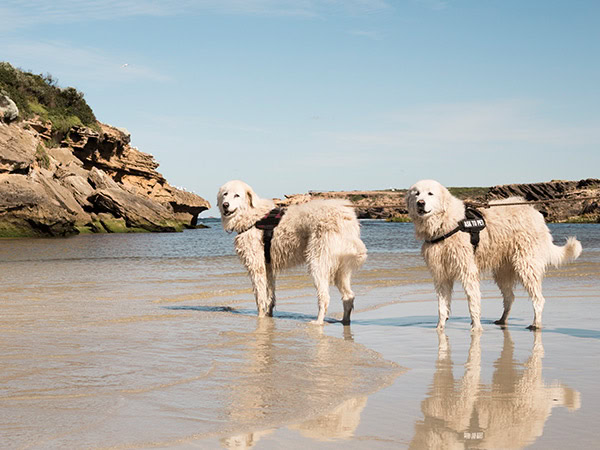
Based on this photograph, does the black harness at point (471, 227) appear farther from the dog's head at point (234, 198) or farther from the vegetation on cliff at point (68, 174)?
the vegetation on cliff at point (68, 174)

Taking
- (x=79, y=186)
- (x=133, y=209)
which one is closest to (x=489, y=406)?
(x=79, y=186)

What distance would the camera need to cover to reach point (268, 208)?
10828 millimetres

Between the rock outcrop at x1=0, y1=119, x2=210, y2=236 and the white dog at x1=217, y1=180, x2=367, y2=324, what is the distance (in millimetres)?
33317

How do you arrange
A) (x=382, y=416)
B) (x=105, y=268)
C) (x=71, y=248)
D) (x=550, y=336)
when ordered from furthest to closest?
1. (x=71, y=248)
2. (x=105, y=268)
3. (x=550, y=336)
4. (x=382, y=416)

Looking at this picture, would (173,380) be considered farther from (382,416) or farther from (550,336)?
(550,336)

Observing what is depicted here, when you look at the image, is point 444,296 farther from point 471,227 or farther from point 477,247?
point 471,227

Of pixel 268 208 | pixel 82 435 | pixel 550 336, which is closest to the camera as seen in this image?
pixel 82 435

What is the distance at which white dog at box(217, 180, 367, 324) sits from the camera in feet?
31.6

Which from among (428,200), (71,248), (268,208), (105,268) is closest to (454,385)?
(428,200)

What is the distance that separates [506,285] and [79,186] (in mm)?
47206

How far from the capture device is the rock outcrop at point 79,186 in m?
41.0

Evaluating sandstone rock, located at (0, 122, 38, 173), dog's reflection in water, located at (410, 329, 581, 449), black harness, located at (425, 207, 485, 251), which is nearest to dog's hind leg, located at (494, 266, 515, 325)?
black harness, located at (425, 207, 485, 251)

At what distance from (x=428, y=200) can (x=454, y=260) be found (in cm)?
88

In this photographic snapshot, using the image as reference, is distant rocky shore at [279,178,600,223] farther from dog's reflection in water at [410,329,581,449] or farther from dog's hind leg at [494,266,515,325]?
dog's reflection in water at [410,329,581,449]
